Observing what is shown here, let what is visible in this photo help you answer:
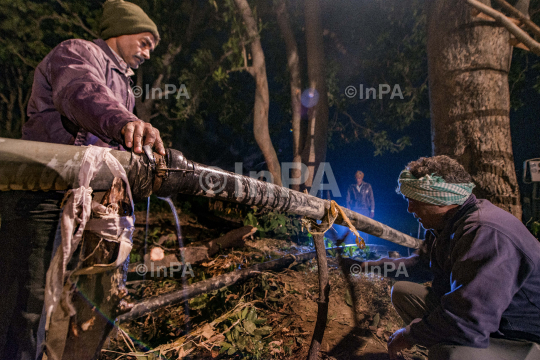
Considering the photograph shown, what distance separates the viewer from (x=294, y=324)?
266cm

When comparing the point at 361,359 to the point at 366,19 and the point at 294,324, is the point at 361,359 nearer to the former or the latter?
the point at 294,324

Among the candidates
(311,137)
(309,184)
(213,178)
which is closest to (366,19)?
(311,137)

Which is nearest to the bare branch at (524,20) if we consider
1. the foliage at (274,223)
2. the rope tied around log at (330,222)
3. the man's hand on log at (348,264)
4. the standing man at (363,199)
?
the rope tied around log at (330,222)

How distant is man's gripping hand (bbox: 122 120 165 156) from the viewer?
1.10 m

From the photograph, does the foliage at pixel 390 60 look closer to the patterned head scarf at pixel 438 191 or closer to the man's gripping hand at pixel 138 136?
the patterned head scarf at pixel 438 191

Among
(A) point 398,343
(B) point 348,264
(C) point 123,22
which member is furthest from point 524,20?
(C) point 123,22

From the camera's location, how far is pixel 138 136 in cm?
112

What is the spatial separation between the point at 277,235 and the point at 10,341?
6.05 m

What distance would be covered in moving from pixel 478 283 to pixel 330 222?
1.10m

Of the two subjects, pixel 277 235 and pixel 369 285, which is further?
pixel 277 235

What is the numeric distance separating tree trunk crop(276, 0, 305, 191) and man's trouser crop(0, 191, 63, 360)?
19.6ft

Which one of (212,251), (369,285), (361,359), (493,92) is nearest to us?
(361,359)

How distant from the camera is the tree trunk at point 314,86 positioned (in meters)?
7.00

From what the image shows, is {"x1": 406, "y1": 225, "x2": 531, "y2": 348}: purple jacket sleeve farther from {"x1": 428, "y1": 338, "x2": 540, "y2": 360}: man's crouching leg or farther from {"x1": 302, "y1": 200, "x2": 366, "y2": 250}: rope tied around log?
{"x1": 302, "y1": 200, "x2": 366, "y2": 250}: rope tied around log
